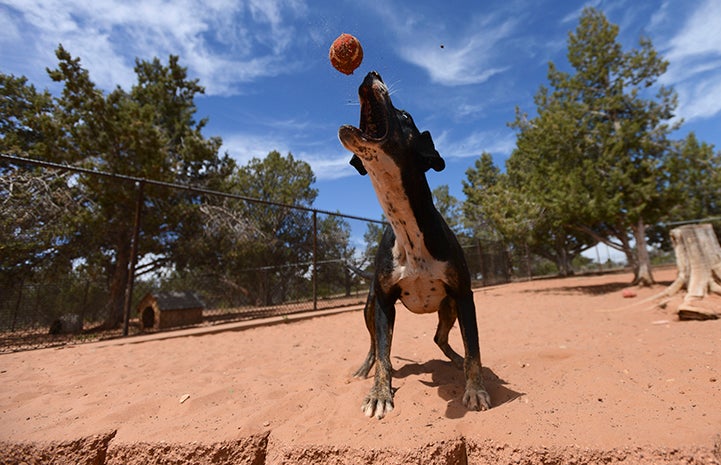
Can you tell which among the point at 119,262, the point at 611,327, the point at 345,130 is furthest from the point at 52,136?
the point at 611,327

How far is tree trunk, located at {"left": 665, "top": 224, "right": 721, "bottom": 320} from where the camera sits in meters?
5.37

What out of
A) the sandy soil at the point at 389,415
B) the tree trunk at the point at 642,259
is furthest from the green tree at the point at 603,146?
the sandy soil at the point at 389,415

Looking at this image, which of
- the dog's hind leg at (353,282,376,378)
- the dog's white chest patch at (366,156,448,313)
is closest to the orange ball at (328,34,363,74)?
the dog's white chest patch at (366,156,448,313)

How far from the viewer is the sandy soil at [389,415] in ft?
5.06

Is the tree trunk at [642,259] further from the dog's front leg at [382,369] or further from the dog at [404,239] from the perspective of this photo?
the dog's front leg at [382,369]

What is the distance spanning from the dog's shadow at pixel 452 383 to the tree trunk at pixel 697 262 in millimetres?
3951

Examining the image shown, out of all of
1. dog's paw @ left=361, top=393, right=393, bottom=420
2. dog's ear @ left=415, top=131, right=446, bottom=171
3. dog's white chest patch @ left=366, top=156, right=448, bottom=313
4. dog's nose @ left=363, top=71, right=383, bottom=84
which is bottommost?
dog's paw @ left=361, top=393, right=393, bottom=420

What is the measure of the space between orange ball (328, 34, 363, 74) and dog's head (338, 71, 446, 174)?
11cm

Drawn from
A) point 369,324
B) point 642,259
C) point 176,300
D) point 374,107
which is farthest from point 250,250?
point 642,259

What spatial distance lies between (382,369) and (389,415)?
0.29 meters

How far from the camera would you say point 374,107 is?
1.97 m

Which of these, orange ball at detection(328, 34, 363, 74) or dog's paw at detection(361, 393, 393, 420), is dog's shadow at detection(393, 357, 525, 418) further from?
orange ball at detection(328, 34, 363, 74)

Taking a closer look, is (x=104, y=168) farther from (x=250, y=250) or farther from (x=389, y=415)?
(x=389, y=415)

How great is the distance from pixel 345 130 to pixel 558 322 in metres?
5.28
